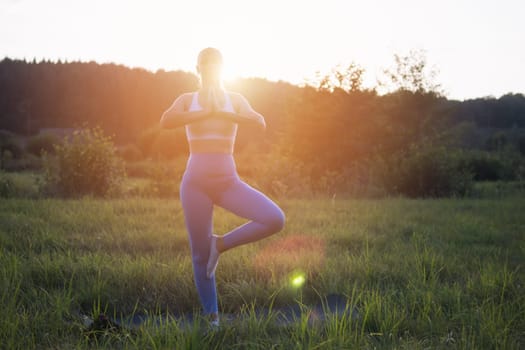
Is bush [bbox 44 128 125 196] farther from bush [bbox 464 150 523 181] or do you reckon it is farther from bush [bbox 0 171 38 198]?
bush [bbox 464 150 523 181]

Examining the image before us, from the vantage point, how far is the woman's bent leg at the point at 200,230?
3646 mm

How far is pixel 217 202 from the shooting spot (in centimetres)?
370

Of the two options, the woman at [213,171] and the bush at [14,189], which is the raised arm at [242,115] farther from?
the bush at [14,189]

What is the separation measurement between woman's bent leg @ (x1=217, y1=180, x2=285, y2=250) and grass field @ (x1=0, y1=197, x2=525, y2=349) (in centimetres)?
63

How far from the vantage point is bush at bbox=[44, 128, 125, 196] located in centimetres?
1288

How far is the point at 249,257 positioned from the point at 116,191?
27.9 feet

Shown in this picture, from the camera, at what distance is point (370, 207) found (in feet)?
36.5

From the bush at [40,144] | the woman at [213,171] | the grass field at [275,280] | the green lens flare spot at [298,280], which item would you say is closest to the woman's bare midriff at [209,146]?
the woman at [213,171]

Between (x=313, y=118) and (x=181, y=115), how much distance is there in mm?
16026

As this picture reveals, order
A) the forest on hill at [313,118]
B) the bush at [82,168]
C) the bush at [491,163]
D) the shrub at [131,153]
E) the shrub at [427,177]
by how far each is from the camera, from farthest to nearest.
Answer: the shrub at [131,153], the bush at [491,163], the forest on hill at [313,118], the shrub at [427,177], the bush at [82,168]

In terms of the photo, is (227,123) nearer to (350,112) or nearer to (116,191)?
(116,191)

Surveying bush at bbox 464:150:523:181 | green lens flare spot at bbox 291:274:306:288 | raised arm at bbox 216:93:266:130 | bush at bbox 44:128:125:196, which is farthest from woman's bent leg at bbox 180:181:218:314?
bush at bbox 464:150:523:181

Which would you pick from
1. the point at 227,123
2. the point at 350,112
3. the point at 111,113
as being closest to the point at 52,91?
the point at 111,113

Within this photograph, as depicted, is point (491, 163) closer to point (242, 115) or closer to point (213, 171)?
point (242, 115)
